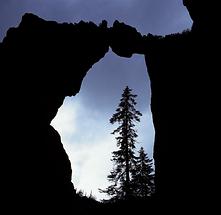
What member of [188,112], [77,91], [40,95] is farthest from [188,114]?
[40,95]

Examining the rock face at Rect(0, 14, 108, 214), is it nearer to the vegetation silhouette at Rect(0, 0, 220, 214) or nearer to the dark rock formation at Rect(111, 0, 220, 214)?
the vegetation silhouette at Rect(0, 0, 220, 214)

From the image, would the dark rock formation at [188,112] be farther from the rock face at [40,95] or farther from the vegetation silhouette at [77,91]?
the rock face at [40,95]

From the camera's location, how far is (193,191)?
720 inches

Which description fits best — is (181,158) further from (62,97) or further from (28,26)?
(28,26)

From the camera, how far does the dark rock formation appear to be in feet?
60.2

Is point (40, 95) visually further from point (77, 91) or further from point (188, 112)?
point (188, 112)

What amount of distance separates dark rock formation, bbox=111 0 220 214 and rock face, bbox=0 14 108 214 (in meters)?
7.46

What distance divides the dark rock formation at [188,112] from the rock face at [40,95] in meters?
7.46

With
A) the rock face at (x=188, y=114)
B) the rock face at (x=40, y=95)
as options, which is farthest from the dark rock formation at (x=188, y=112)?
the rock face at (x=40, y=95)

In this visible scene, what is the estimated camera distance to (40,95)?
27562 millimetres

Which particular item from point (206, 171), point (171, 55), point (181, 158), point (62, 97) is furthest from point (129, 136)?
point (206, 171)

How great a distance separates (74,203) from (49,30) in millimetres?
15977

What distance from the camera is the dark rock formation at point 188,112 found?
60.2ft

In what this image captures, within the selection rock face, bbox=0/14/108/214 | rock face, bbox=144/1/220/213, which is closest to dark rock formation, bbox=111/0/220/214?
rock face, bbox=144/1/220/213
